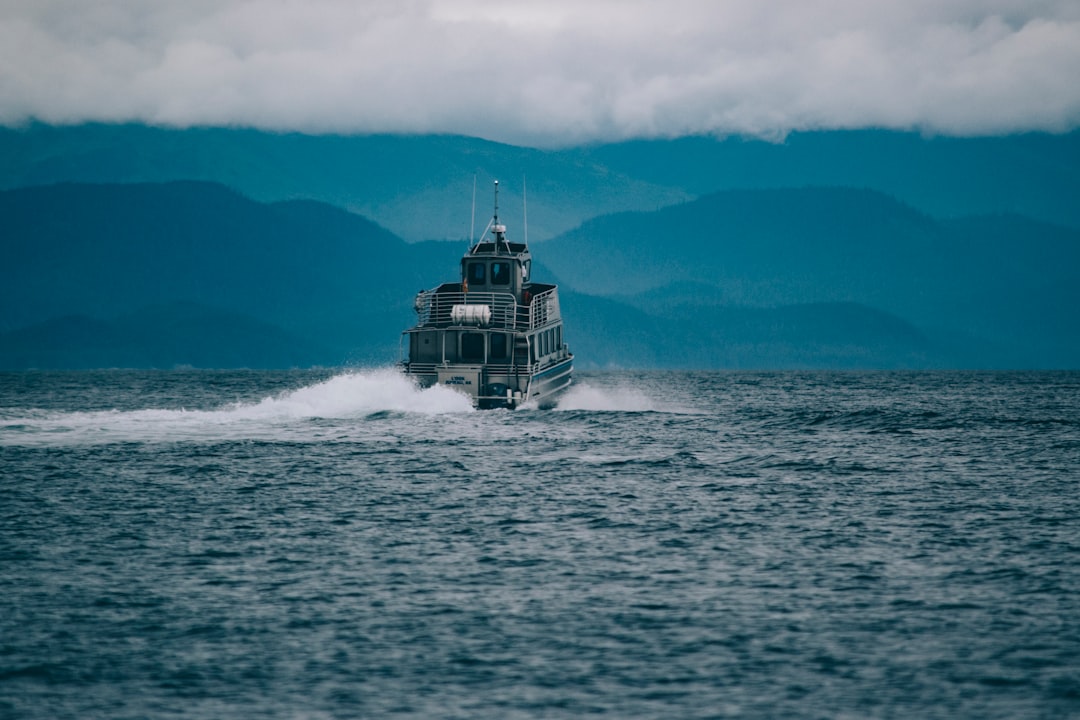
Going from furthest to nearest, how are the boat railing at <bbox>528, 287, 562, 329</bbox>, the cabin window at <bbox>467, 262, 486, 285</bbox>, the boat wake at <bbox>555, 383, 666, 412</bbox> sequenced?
1. the boat wake at <bbox>555, 383, 666, 412</bbox>
2. the cabin window at <bbox>467, 262, 486, 285</bbox>
3. the boat railing at <bbox>528, 287, 562, 329</bbox>

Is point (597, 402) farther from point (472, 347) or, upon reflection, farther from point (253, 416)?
point (253, 416)

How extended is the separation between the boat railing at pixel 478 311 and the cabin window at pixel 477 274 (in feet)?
6.58

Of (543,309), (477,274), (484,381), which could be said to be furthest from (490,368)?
(477,274)

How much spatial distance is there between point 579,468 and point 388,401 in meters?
22.9

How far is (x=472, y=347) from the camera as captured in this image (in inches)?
2557

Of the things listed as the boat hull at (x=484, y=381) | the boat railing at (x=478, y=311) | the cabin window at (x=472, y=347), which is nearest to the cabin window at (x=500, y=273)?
the boat railing at (x=478, y=311)

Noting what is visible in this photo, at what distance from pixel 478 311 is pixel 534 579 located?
3586 centimetres

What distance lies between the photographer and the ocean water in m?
21.5

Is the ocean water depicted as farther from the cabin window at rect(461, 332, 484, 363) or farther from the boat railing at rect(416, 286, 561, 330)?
the boat railing at rect(416, 286, 561, 330)

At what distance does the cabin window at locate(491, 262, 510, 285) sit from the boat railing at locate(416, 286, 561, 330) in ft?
7.21

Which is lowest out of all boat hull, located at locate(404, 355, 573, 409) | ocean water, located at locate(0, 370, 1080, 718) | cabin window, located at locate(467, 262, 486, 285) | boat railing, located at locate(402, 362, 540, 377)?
ocean water, located at locate(0, 370, 1080, 718)

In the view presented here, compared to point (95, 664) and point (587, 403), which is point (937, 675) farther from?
point (587, 403)

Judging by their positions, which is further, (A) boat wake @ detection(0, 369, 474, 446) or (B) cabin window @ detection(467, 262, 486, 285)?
(B) cabin window @ detection(467, 262, 486, 285)

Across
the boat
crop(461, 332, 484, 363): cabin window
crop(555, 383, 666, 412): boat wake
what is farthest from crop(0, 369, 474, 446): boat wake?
crop(555, 383, 666, 412): boat wake
